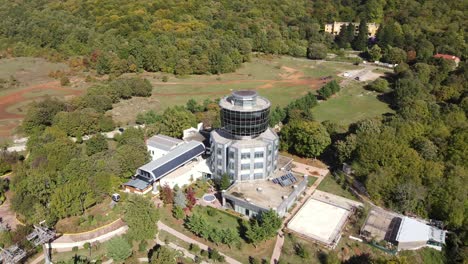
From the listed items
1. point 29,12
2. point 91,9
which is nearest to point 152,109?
point 91,9

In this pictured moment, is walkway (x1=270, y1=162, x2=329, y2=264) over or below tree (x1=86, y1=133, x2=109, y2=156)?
below

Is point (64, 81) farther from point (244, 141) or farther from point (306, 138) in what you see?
point (306, 138)

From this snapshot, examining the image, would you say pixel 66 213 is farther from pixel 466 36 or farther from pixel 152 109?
pixel 466 36

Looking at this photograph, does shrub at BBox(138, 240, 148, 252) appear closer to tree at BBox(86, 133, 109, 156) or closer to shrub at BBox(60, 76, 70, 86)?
tree at BBox(86, 133, 109, 156)

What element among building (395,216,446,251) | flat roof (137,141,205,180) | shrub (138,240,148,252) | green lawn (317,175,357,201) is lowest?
shrub (138,240,148,252)

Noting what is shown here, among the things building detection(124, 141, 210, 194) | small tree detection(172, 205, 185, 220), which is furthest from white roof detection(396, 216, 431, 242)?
building detection(124, 141, 210, 194)

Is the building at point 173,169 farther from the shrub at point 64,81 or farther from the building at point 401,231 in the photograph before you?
the shrub at point 64,81
